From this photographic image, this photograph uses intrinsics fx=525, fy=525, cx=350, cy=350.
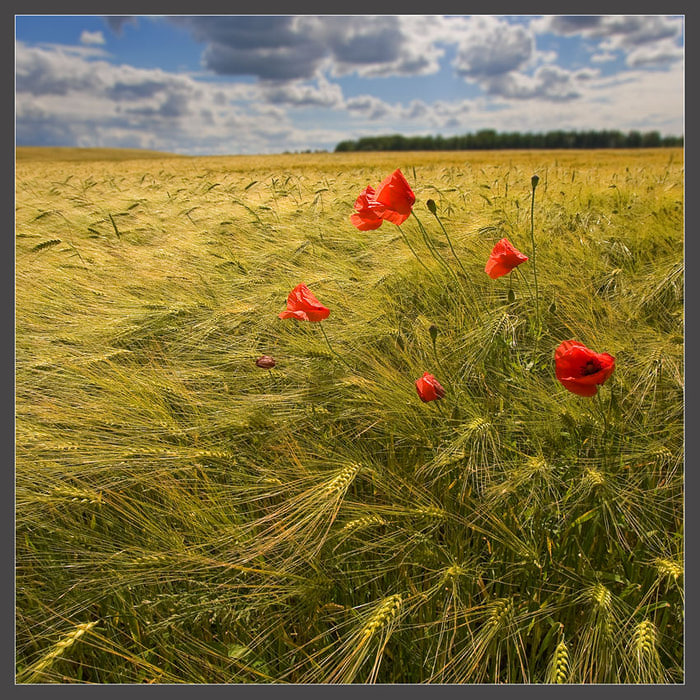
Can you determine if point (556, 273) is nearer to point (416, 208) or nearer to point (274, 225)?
point (416, 208)

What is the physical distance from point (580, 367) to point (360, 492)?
0.47 metres

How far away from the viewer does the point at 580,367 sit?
0.90m

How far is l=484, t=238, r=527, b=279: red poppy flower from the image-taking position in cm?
113

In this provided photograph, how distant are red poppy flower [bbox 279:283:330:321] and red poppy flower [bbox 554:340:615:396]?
459 mm

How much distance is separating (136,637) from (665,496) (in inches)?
38.7

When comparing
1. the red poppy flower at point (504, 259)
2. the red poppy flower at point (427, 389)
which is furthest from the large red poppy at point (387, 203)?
the red poppy flower at point (427, 389)

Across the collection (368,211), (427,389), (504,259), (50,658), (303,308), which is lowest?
(50,658)

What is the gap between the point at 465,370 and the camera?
4.03 ft

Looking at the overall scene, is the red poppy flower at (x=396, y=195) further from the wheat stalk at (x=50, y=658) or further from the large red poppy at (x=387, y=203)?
the wheat stalk at (x=50, y=658)

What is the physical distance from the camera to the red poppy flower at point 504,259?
1.13 meters

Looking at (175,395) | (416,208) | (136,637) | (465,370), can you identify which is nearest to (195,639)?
(136,637)

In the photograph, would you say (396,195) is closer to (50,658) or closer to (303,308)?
(303,308)

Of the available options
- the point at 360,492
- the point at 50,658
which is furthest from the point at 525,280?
the point at 50,658

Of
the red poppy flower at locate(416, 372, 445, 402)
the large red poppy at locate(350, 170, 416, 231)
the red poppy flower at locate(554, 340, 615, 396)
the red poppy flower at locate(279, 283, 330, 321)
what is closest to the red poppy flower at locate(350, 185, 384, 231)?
the large red poppy at locate(350, 170, 416, 231)
